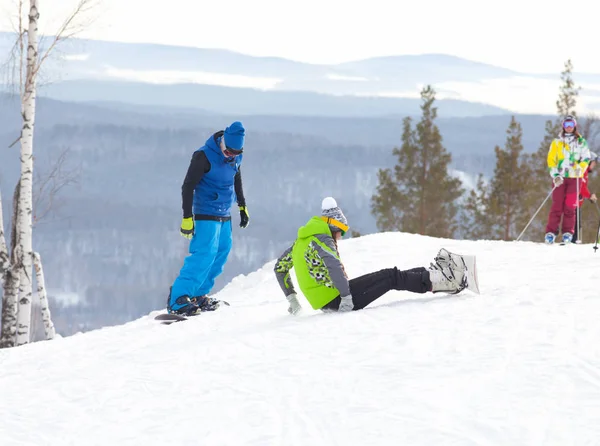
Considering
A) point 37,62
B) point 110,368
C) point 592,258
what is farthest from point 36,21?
point 592,258

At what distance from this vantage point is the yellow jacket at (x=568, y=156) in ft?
38.3

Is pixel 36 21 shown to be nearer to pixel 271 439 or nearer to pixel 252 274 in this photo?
pixel 252 274

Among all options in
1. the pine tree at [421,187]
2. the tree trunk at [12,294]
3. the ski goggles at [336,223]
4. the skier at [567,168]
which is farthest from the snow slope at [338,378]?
the pine tree at [421,187]

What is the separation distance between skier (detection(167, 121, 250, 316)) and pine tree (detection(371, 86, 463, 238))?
26171mm

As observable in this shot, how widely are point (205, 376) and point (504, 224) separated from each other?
30363 millimetres

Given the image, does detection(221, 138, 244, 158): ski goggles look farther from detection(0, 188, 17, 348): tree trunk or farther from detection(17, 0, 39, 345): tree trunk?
detection(0, 188, 17, 348): tree trunk

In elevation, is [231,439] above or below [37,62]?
below

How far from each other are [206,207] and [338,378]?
338cm

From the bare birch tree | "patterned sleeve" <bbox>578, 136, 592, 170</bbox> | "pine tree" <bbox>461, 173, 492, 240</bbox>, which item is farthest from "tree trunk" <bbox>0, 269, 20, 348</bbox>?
"pine tree" <bbox>461, 173, 492, 240</bbox>

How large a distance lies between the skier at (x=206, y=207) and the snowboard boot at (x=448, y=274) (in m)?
2.27

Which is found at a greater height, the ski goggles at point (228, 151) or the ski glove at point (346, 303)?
the ski goggles at point (228, 151)

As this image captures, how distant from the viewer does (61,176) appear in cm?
1433

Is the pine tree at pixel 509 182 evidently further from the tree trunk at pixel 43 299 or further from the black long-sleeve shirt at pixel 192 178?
the black long-sleeve shirt at pixel 192 178

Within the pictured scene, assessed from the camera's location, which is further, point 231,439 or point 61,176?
point 61,176
